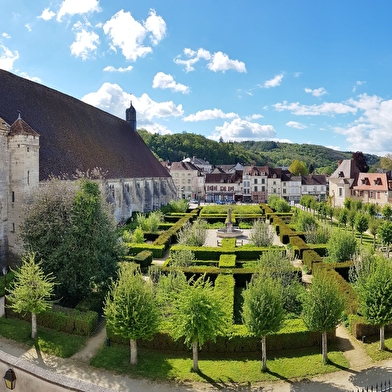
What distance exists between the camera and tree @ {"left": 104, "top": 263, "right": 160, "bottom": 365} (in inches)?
501

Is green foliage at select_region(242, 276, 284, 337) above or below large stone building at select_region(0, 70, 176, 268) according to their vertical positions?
below

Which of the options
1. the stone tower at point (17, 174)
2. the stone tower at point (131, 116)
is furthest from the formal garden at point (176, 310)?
the stone tower at point (131, 116)

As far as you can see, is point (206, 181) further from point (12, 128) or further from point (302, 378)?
point (302, 378)

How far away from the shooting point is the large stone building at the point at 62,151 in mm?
21516

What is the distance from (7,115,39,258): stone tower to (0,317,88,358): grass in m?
6.84

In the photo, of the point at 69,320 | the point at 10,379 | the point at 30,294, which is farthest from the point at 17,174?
the point at 10,379

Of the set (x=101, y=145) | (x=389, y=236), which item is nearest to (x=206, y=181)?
(x=101, y=145)

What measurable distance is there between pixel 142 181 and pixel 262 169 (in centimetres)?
3923

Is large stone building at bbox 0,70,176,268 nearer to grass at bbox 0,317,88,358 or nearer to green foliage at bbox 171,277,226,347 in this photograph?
grass at bbox 0,317,88,358

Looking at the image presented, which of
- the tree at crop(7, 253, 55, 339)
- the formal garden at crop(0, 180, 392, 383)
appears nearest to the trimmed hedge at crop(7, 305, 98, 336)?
the formal garden at crop(0, 180, 392, 383)

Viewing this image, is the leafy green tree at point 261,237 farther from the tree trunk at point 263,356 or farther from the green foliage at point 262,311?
the tree trunk at point 263,356

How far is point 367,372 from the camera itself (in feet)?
39.8

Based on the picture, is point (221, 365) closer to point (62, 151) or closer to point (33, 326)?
point (33, 326)

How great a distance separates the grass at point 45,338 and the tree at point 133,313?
2.08 m
